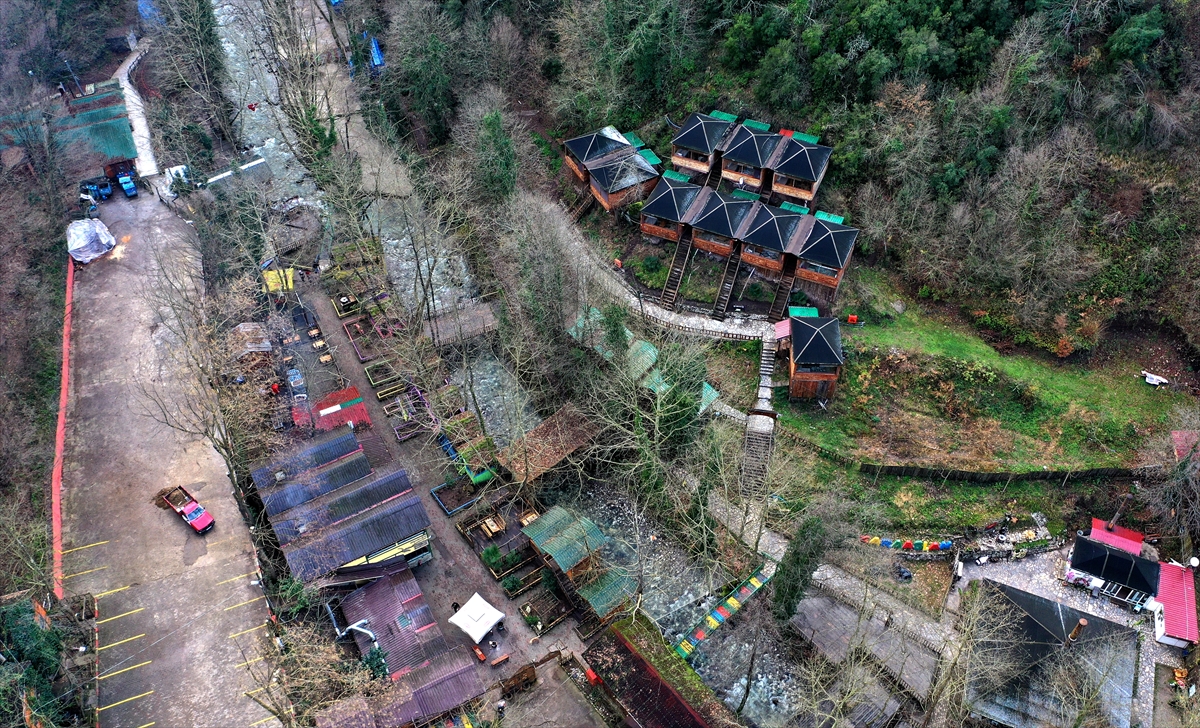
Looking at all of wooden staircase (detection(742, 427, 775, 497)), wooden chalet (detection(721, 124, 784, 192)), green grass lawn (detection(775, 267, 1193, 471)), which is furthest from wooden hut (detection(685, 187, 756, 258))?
wooden staircase (detection(742, 427, 775, 497))

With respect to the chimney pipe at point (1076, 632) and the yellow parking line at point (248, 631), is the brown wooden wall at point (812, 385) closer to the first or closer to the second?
the chimney pipe at point (1076, 632)

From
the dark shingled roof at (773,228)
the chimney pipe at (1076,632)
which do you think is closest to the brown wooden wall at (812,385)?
the dark shingled roof at (773,228)

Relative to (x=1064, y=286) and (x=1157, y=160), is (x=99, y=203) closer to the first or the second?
(x=1064, y=286)

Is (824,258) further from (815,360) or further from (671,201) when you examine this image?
(671,201)

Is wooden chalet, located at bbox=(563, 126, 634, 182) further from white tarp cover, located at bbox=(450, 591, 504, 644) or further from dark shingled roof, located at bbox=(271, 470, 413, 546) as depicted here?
white tarp cover, located at bbox=(450, 591, 504, 644)

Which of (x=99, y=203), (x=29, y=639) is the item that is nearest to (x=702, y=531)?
(x=29, y=639)

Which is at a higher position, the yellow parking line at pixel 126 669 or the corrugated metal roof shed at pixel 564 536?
the corrugated metal roof shed at pixel 564 536
